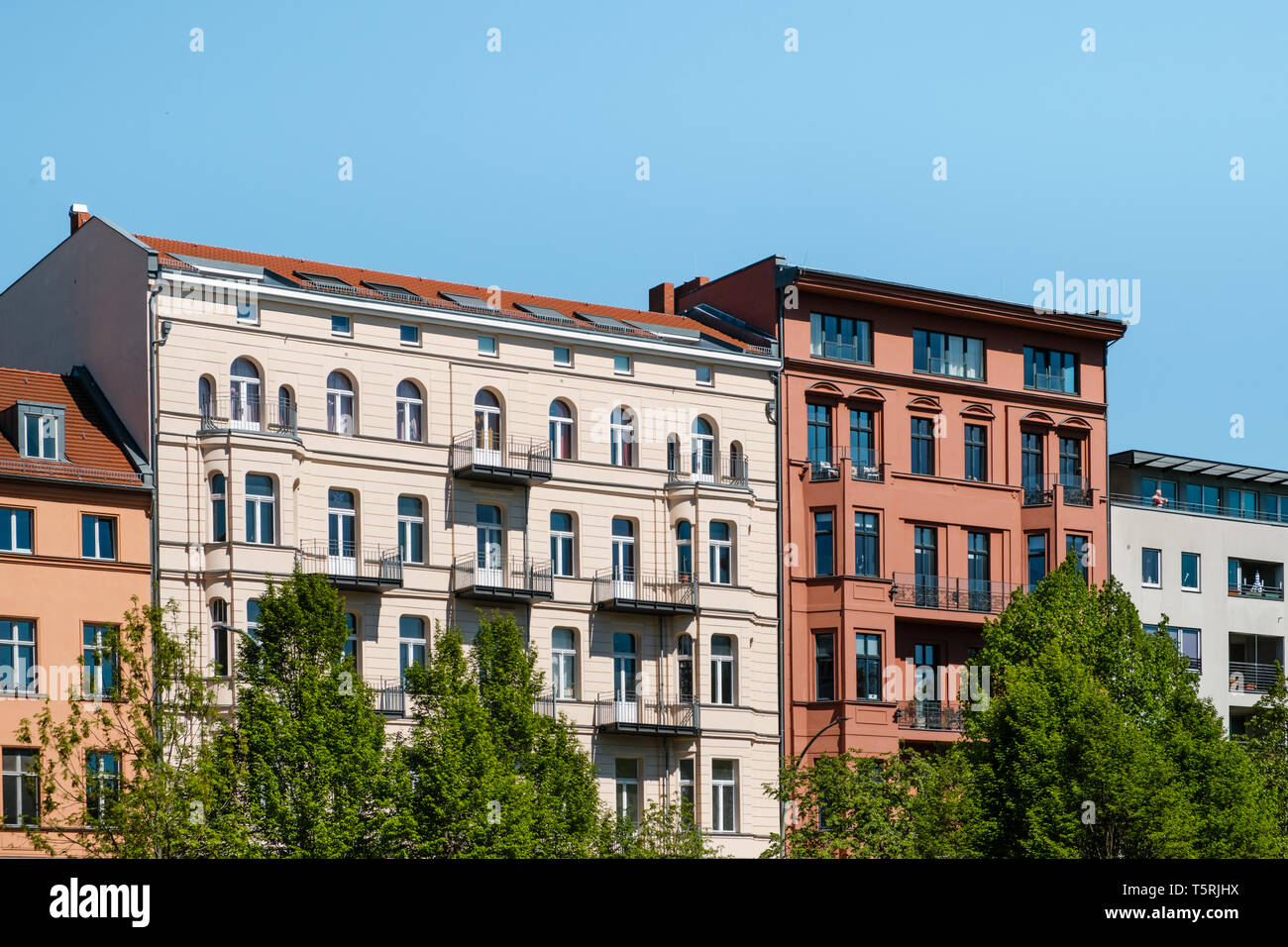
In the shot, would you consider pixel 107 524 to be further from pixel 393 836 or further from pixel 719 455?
pixel 719 455

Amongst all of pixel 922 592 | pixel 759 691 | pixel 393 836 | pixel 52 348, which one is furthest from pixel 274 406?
pixel 922 592

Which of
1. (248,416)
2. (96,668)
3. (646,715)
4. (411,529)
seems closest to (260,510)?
(248,416)

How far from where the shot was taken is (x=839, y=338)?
2484 inches

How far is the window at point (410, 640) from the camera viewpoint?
5438 cm

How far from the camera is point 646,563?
192 ft

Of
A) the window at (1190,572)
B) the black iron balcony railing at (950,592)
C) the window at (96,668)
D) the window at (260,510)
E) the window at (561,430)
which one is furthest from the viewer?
the window at (1190,572)

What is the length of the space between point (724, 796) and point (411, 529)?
39.0ft

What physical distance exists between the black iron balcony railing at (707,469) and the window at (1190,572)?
18689 mm

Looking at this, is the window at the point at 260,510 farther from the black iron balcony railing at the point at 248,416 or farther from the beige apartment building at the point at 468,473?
the black iron balcony railing at the point at 248,416

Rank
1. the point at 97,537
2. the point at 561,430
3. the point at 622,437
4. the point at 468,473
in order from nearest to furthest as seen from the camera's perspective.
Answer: the point at 97,537 → the point at 468,473 → the point at 561,430 → the point at 622,437

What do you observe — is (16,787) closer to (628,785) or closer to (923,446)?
(628,785)

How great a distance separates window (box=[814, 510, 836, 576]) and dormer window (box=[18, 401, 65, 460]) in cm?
2235

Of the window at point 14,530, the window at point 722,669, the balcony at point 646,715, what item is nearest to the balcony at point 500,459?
the balcony at point 646,715
